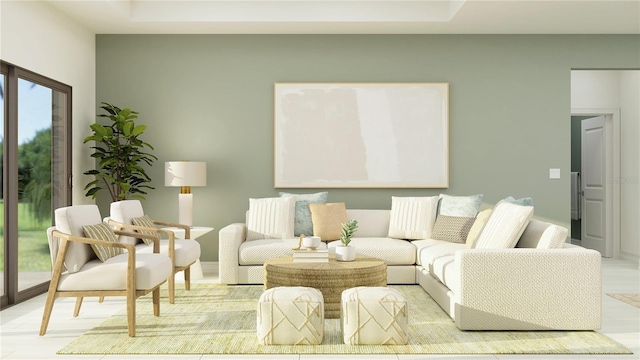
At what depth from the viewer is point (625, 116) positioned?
773 centimetres

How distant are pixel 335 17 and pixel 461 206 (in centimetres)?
242

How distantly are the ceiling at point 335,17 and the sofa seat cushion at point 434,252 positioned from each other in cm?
240

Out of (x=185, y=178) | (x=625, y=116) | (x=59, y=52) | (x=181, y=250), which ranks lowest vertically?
(x=181, y=250)

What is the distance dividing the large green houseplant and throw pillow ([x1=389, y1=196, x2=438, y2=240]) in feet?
9.02

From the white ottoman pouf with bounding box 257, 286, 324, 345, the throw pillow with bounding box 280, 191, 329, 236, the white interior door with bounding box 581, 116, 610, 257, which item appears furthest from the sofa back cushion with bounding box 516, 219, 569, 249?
the white interior door with bounding box 581, 116, 610, 257

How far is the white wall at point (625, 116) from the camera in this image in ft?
24.7

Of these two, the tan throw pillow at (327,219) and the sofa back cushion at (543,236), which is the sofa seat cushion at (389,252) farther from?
the sofa back cushion at (543,236)

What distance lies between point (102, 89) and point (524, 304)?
524 centimetres

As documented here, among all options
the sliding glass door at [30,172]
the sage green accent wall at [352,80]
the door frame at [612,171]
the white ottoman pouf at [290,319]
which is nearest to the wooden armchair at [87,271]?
the white ottoman pouf at [290,319]

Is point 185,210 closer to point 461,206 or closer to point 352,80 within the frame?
point 352,80

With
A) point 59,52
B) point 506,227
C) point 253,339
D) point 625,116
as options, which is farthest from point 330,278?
point 625,116

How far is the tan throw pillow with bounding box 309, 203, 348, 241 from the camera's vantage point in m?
6.06

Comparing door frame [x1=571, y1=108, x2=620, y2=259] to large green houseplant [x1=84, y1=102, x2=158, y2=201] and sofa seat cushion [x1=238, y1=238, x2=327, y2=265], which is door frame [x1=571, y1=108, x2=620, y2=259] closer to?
sofa seat cushion [x1=238, y1=238, x2=327, y2=265]

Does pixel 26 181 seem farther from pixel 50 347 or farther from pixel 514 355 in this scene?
pixel 514 355
